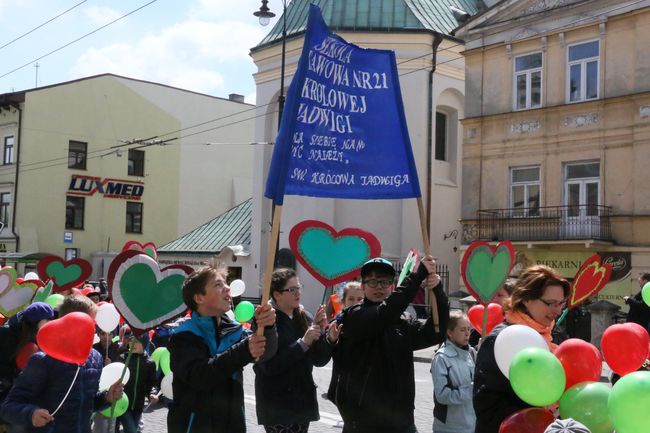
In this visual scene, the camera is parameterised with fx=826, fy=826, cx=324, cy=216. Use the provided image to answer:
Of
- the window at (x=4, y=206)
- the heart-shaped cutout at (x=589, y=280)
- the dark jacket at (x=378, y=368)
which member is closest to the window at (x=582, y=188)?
the heart-shaped cutout at (x=589, y=280)

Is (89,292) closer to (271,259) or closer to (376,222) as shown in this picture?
(271,259)

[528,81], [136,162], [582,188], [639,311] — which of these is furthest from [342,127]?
[136,162]

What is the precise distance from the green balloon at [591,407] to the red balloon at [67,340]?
8.92 feet

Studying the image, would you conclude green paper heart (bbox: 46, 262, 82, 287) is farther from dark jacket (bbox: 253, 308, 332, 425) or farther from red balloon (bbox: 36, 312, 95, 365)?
red balloon (bbox: 36, 312, 95, 365)

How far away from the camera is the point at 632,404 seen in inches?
123

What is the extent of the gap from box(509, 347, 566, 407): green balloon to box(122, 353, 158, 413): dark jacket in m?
5.00

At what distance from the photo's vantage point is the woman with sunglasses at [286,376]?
5504 mm

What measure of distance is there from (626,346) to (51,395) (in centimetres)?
325

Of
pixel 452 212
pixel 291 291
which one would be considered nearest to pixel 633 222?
pixel 452 212

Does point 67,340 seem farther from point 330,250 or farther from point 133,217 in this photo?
point 133,217

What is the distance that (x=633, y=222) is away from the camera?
21562mm

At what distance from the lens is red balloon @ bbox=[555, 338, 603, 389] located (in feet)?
12.3

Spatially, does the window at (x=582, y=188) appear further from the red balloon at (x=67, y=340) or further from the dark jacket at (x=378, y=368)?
the red balloon at (x=67, y=340)

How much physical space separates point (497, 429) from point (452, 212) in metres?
26.4
